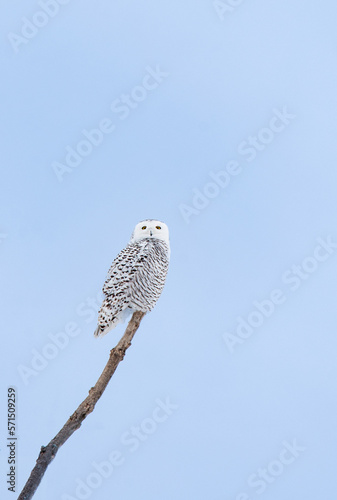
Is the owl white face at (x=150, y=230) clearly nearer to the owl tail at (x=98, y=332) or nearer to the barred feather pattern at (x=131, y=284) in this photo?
the barred feather pattern at (x=131, y=284)

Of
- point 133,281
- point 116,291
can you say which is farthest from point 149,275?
point 116,291

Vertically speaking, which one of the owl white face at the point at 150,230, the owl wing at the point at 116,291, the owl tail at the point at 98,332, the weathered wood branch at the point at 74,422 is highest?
the owl white face at the point at 150,230

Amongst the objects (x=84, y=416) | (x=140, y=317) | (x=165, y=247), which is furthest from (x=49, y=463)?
(x=165, y=247)

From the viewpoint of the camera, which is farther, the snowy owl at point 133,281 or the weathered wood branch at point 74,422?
the snowy owl at point 133,281

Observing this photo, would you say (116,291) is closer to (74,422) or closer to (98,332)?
(98,332)

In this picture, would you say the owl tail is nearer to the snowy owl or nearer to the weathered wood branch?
the snowy owl

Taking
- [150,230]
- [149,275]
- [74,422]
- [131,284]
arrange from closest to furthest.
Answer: [74,422]
[131,284]
[149,275]
[150,230]

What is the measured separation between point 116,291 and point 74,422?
178cm

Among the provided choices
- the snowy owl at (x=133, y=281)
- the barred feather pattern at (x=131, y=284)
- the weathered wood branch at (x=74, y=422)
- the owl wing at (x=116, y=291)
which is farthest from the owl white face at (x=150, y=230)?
the weathered wood branch at (x=74, y=422)

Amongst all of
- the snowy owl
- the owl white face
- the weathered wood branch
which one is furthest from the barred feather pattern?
the weathered wood branch

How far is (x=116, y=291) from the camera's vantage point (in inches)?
258

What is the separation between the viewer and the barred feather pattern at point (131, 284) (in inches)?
257

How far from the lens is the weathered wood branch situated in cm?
488

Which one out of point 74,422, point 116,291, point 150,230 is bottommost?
point 74,422
